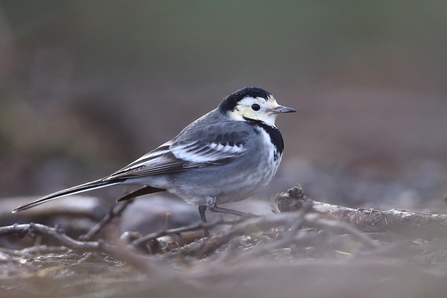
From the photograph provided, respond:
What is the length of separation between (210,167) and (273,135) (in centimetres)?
72

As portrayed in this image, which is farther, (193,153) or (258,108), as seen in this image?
(258,108)

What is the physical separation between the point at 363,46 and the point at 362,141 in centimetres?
779

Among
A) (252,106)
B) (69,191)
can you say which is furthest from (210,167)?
(69,191)

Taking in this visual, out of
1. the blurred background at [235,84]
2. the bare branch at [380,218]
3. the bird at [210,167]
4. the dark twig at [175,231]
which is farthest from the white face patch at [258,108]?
the dark twig at [175,231]

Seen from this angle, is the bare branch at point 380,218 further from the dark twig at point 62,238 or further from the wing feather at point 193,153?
the dark twig at point 62,238

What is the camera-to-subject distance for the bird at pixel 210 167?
6.57m

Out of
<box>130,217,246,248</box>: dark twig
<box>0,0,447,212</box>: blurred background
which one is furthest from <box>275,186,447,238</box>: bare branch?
<box>0,0,447,212</box>: blurred background

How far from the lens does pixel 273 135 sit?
22.9ft

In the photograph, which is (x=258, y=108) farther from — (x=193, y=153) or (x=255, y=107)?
(x=193, y=153)

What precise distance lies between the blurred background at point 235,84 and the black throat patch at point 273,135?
2401 millimetres

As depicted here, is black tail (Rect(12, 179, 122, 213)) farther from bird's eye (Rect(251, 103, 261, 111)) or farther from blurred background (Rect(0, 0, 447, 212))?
blurred background (Rect(0, 0, 447, 212))

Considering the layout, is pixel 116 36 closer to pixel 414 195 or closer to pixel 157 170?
pixel 414 195

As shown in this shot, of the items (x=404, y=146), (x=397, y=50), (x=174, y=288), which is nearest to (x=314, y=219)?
(x=174, y=288)

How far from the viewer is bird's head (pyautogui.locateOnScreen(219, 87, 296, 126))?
285 inches
